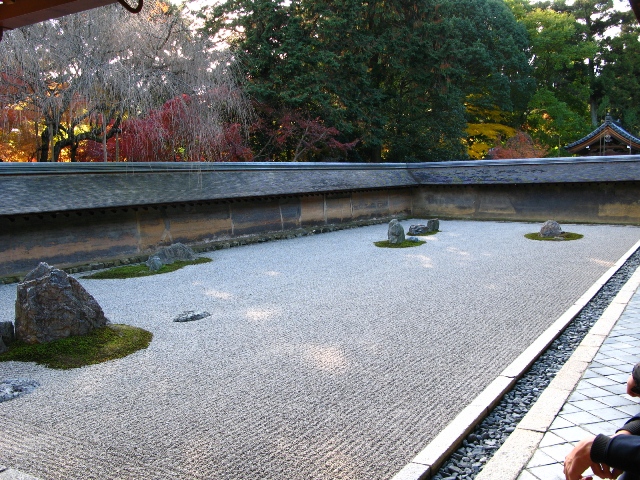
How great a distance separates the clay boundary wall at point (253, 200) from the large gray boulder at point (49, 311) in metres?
4.71

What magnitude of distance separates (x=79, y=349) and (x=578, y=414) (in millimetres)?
4863

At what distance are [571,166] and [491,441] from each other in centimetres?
1645

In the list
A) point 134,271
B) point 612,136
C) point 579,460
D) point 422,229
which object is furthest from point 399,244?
point 612,136

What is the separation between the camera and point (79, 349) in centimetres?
567

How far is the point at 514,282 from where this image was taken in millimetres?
8672

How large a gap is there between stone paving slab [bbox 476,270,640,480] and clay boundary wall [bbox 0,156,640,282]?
31.7 feet

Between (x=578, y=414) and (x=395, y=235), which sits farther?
→ (x=395, y=235)

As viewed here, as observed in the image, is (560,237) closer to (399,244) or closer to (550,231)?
(550,231)

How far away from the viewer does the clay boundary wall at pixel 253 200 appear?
1067 centimetres

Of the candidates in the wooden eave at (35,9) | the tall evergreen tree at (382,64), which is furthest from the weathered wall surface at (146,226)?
the wooden eave at (35,9)

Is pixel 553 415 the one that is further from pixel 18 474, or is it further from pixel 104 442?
pixel 18 474

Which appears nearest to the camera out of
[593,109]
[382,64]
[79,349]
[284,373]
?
[284,373]

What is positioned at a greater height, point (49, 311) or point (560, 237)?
point (49, 311)

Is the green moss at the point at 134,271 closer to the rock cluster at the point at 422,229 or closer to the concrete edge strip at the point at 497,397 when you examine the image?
the rock cluster at the point at 422,229
